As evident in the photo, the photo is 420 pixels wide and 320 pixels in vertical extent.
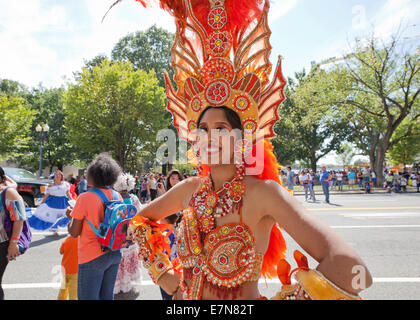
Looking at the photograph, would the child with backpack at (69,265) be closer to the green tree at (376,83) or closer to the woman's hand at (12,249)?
the woman's hand at (12,249)

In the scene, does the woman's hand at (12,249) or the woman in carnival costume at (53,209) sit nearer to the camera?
the woman's hand at (12,249)

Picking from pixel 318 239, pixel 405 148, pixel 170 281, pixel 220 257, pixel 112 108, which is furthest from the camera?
pixel 405 148

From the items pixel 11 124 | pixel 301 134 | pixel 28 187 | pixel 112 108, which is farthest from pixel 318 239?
pixel 301 134

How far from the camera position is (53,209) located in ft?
22.8

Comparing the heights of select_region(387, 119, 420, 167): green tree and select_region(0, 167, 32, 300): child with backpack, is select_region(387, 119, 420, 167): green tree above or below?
above

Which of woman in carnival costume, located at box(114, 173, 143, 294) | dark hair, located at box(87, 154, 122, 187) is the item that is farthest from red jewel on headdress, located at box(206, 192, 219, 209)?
woman in carnival costume, located at box(114, 173, 143, 294)

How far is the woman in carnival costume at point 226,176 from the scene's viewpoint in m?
1.42

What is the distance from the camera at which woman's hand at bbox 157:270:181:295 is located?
1.65m

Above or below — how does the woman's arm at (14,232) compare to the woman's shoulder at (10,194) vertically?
below

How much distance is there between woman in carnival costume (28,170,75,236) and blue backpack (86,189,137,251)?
5019 millimetres

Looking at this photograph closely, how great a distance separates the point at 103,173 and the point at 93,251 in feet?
2.44

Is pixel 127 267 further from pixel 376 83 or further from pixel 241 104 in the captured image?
pixel 376 83

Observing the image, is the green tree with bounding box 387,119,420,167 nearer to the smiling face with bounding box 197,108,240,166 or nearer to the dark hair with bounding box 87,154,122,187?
the dark hair with bounding box 87,154,122,187

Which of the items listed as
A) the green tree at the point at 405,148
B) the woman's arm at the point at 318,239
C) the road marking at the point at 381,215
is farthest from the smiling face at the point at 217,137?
the green tree at the point at 405,148
